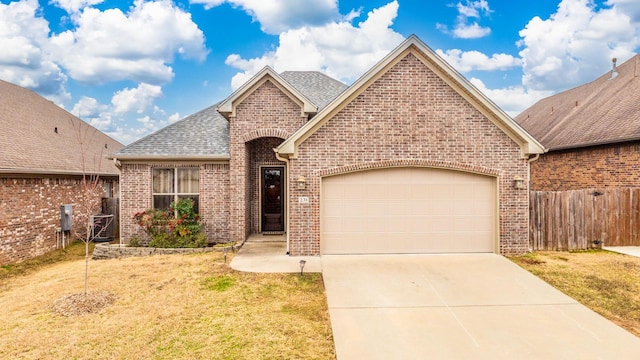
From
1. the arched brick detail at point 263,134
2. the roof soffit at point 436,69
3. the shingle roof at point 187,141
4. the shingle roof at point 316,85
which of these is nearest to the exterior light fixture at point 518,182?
the roof soffit at point 436,69

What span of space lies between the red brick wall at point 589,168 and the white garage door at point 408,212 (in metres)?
6.27

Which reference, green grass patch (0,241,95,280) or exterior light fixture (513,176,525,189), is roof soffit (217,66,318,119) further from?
green grass patch (0,241,95,280)

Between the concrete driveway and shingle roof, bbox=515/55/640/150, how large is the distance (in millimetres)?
8794

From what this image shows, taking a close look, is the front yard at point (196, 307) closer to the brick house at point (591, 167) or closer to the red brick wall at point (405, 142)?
the brick house at point (591, 167)

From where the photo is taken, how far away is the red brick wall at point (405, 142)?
9523 mm

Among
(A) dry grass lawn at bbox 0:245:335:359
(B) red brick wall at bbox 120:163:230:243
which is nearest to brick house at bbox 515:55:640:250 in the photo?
(A) dry grass lawn at bbox 0:245:335:359

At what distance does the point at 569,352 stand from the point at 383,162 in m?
5.81

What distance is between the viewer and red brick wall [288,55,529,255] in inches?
375

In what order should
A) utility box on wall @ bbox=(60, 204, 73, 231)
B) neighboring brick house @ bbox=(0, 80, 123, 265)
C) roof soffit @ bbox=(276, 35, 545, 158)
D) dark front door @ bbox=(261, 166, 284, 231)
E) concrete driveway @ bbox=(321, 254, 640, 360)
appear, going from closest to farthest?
concrete driveway @ bbox=(321, 254, 640, 360)
roof soffit @ bbox=(276, 35, 545, 158)
neighboring brick house @ bbox=(0, 80, 123, 265)
utility box on wall @ bbox=(60, 204, 73, 231)
dark front door @ bbox=(261, 166, 284, 231)

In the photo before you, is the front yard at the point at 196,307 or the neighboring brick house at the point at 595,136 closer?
the front yard at the point at 196,307

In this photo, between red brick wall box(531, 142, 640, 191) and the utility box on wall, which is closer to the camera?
red brick wall box(531, 142, 640, 191)

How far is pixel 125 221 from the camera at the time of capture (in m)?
11.7

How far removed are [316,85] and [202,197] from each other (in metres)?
7.06

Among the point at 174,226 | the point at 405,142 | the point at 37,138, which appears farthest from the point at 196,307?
the point at 37,138
